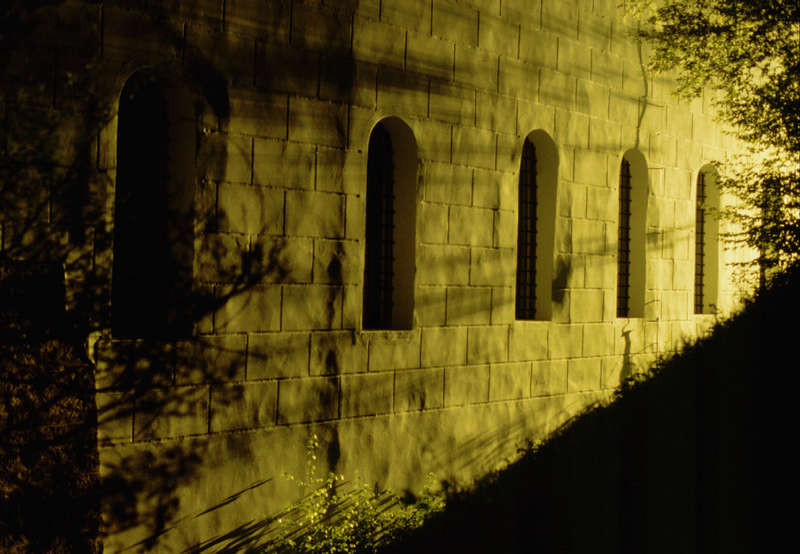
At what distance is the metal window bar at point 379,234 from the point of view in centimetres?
879

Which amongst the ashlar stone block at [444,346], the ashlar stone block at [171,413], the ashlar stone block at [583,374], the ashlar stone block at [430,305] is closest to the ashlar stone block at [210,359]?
the ashlar stone block at [171,413]

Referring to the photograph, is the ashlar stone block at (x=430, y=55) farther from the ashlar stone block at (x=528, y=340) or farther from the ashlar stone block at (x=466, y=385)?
the ashlar stone block at (x=466, y=385)

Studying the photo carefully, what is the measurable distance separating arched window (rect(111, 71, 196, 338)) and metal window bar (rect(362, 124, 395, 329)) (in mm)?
2377

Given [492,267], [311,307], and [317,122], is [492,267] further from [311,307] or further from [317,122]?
[317,122]

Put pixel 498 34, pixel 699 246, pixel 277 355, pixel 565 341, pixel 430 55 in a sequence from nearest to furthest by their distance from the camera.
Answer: pixel 277 355 → pixel 430 55 → pixel 498 34 → pixel 565 341 → pixel 699 246

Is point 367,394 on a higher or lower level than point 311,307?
lower

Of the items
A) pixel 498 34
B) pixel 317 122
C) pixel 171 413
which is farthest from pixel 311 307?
pixel 498 34

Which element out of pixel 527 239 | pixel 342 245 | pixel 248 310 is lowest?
pixel 248 310

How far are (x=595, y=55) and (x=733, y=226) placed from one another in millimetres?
4539

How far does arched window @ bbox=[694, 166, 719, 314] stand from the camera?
13.2m

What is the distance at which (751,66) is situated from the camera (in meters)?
11.2

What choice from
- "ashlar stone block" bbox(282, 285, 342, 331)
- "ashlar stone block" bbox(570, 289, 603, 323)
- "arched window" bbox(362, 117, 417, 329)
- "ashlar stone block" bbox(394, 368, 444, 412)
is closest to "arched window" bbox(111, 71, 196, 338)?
"ashlar stone block" bbox(282, 285, 342, 331)

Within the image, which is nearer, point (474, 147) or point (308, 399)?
point (308, 399)

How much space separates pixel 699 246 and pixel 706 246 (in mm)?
134
